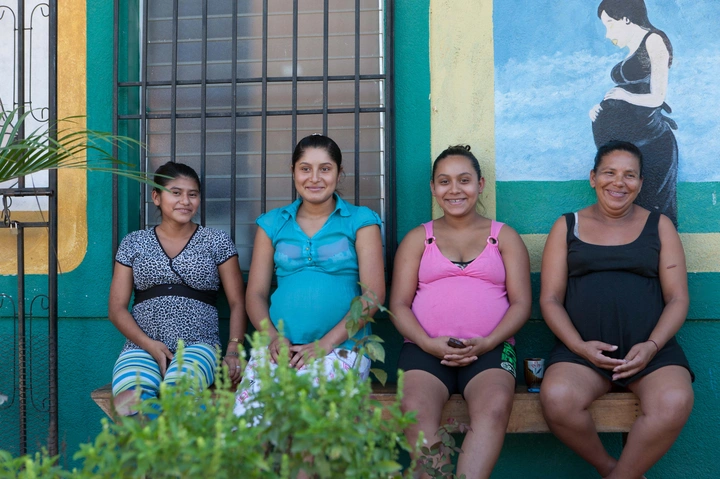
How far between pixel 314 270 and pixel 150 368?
2.72 ft

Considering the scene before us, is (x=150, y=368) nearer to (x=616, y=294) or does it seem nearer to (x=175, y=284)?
(x=175, y=284)

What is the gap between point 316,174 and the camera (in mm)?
3416

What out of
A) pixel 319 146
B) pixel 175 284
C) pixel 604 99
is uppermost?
pixel 604 99

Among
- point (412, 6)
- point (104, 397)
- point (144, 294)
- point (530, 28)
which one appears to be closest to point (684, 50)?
point (530, 28)

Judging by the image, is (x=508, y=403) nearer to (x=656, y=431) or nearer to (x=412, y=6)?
(x=656, y=431)

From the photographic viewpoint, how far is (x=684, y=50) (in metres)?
3.64

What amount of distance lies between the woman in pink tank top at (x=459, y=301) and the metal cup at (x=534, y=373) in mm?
104

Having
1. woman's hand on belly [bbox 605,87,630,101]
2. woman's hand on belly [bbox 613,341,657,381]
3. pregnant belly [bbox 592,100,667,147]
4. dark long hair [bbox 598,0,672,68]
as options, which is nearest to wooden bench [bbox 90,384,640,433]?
woman's hand on belly [bbox 613,341,657,381]

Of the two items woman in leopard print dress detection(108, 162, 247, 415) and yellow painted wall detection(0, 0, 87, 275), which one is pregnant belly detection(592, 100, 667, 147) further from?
yellow painted wall detection(0, 0, 87, 275)

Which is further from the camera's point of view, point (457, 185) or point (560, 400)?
point (457, 185)

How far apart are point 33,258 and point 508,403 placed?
2.49 metres

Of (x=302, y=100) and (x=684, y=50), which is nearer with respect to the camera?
(x=684, y=50)

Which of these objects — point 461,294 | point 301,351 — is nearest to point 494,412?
point 461,294

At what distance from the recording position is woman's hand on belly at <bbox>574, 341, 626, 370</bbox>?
310 cm
